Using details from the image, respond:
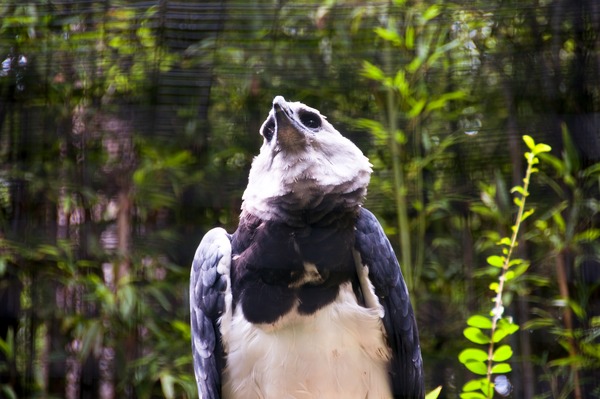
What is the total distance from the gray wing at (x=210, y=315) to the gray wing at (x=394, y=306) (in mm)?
195

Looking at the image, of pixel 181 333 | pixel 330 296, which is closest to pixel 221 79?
pixel 181 333

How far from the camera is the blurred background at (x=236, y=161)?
1.29 metres

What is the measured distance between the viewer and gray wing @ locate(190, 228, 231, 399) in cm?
94

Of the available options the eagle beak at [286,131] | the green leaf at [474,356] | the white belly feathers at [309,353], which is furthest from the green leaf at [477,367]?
the eagle beak at [286,131]

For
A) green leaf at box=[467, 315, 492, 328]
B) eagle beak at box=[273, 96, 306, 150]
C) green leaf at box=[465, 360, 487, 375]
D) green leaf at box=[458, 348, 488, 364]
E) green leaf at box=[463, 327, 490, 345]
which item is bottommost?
green leaf at box=[465, 360, 487, 375]

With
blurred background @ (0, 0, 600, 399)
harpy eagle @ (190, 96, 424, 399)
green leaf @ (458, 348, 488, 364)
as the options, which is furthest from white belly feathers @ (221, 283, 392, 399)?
blurred background @ (0, 0, 600, 399)

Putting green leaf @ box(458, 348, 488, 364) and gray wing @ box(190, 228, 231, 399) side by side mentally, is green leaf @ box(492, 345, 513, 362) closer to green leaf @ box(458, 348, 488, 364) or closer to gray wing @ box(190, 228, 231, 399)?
green leaf @ box(458, 348, 488, 364)

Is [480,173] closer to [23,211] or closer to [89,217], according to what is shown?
[89,217]

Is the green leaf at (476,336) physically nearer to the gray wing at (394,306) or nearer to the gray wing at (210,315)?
the gray wing at (394,306)

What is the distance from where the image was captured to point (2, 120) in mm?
1293

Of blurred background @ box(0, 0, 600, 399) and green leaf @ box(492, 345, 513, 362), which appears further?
blurred background @ box(0, 0, 600, 399)

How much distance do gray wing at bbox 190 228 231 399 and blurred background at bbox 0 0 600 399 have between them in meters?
0.30

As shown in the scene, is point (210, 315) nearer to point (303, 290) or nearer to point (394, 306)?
point (303, 290)

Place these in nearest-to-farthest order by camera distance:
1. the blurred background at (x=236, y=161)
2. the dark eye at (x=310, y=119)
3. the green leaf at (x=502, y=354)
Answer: the green leaf at (x=502, y=354), the dark eye at (x=310, y=119), the blurred background at (x=236, y=161)
